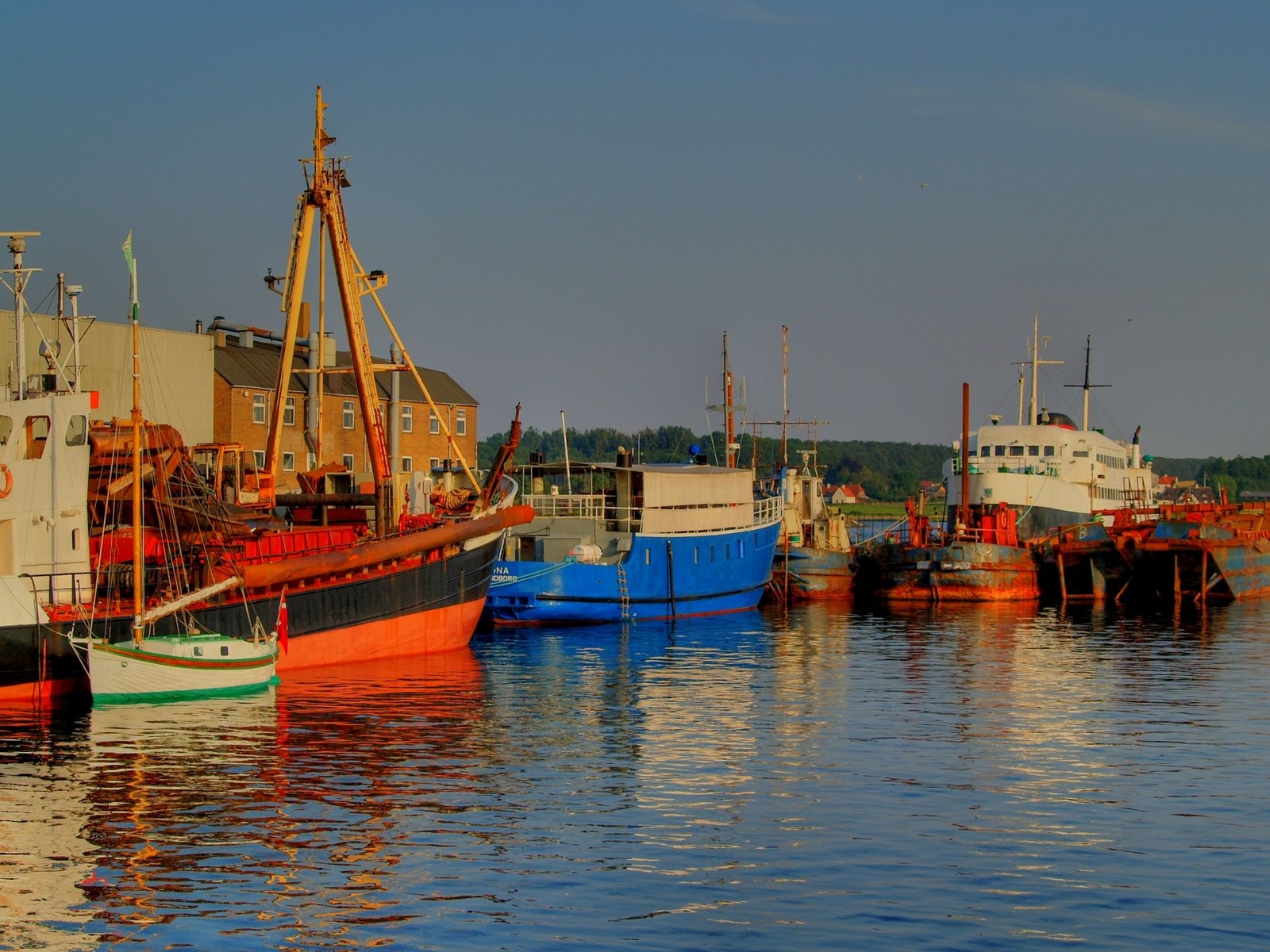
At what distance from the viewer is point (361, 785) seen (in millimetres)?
23625

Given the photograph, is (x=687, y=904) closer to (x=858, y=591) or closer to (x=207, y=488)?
(x=207, y=488)

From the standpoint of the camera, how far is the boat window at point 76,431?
107 ft

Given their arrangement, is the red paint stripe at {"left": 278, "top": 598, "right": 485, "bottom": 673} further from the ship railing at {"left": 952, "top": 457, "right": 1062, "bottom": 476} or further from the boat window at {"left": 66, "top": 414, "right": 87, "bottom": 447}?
the ship railing at {"left": 952, "top": 457, "right": 1062, "bottom": 476}

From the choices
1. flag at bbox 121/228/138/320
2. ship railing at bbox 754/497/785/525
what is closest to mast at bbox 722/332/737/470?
ship railing at bbox 754/497/785/525

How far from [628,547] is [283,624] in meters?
21.1

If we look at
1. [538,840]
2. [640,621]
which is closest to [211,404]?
[640,621]

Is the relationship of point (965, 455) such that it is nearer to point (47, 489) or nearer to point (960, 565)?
point (960, 565)

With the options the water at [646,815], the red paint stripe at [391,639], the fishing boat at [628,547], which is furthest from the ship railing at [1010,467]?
the red paint stripe at [391,639]

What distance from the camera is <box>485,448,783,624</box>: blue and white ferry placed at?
2028 inches

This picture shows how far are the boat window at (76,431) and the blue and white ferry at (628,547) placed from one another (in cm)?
1991

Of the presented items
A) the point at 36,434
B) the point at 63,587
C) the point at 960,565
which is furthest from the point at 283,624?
the point at 960,565

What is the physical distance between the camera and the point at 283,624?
34.4 metres

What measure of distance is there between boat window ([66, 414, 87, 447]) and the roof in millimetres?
26630

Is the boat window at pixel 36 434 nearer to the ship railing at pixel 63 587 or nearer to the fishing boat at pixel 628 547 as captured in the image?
the ship railing at pixel 63 587
